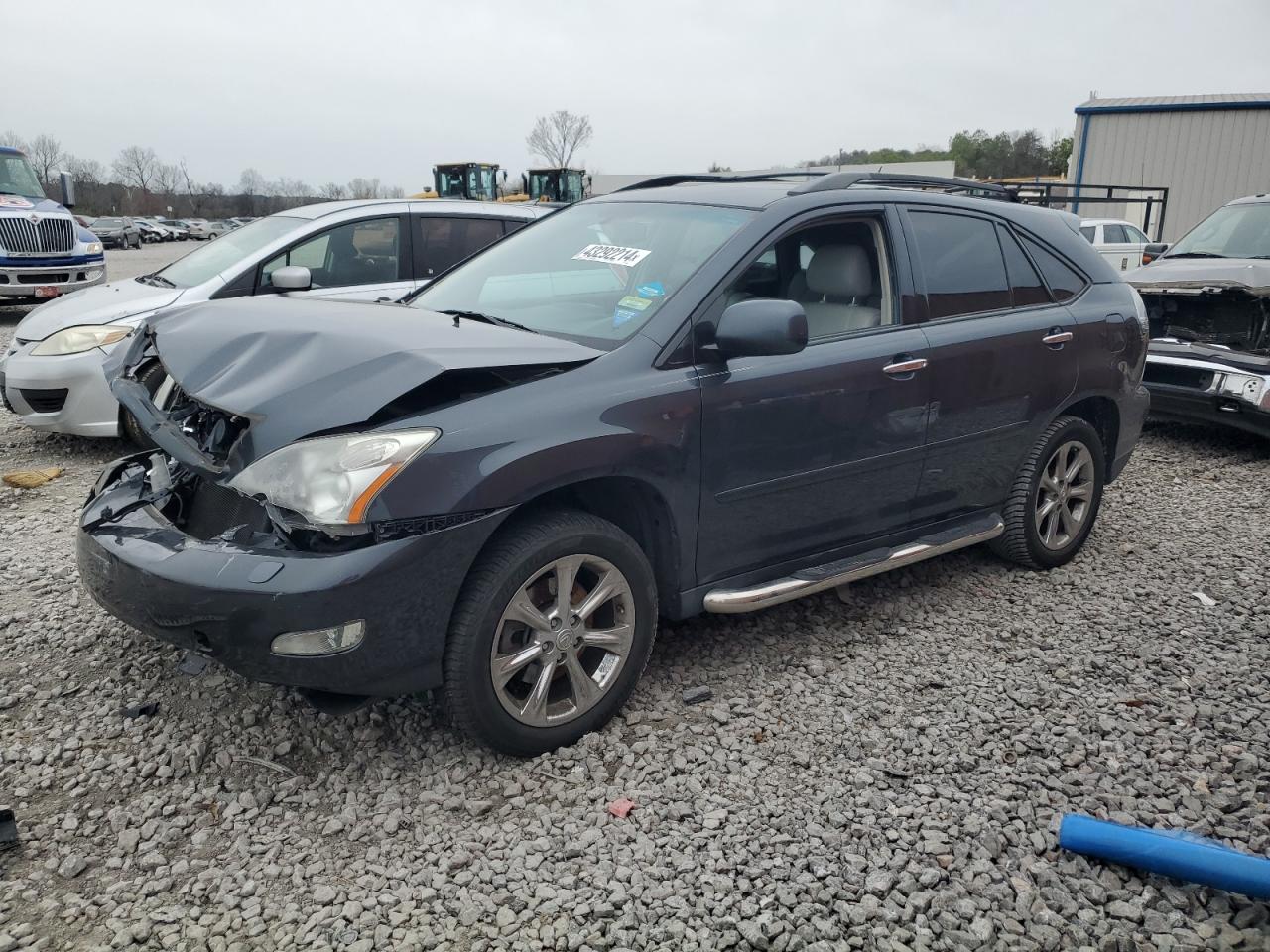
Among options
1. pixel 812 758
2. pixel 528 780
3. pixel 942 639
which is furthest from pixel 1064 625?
pixel 528 780

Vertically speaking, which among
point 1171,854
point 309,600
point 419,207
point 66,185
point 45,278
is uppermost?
point 66,185

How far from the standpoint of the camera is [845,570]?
3832mm

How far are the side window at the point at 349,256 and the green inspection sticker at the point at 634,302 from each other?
149 inches

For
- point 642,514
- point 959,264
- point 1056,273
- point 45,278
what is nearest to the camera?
point 642,514

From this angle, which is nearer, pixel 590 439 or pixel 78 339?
pixel 590 439

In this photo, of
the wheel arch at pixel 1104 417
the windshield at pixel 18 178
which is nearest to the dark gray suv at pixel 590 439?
the wheel arch at pixel 1104 417

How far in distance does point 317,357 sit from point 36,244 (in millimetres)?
13312

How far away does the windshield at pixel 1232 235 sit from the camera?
312 inches

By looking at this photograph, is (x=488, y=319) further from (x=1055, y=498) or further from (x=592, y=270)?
(x=1055, y=498)

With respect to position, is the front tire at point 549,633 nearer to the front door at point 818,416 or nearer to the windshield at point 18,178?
the front door at point 818,416

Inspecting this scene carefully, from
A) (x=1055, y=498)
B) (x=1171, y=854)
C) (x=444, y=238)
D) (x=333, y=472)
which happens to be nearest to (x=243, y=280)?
(x=444, y=238)

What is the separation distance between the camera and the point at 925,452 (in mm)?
4086

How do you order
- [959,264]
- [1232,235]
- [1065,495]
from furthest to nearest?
[1232,235] → [1065,495] → [959,264]

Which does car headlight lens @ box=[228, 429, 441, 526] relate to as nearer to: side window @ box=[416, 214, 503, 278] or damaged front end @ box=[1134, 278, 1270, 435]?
side window @ box=[416, 214, 503, 278]
